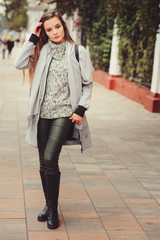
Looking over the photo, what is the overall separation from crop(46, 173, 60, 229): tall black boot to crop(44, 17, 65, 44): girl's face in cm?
110

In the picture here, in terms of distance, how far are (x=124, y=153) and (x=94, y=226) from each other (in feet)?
8.19

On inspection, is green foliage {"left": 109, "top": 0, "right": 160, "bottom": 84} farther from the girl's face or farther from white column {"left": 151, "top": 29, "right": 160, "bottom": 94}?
the girl's face

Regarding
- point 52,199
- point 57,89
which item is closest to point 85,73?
point 57,89

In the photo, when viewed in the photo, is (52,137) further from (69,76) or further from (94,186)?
(94,186)

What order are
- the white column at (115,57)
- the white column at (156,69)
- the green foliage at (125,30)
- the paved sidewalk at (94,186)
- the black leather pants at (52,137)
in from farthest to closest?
the white column at (115,57)
the white column at (156,69)
the green foliage at (125,30)
the paved sidewalk at (94,186)
the black leather pants at (52,137)

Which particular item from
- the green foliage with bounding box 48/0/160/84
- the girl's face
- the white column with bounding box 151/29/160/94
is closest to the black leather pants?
the girl's face

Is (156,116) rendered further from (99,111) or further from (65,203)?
(65,203)

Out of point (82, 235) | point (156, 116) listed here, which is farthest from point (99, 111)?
point (82, 235)

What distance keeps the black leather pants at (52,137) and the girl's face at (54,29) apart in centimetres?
→ 65

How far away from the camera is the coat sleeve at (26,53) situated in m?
3.28

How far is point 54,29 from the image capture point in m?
3.24

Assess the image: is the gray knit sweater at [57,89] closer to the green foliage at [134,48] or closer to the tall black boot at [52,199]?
the tall black boot at [52,199]

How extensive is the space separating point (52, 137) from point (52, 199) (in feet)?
1.72

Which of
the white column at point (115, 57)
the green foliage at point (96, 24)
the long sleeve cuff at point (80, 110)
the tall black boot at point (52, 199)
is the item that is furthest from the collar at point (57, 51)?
the green foliage at point (96, 24)
